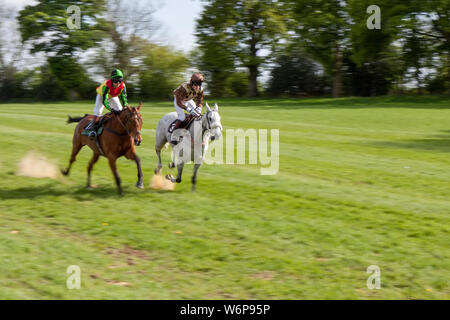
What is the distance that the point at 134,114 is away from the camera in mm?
10227

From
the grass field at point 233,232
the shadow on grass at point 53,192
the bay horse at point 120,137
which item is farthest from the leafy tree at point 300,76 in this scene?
the bay horse at point 120,137

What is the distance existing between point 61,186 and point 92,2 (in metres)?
50.2

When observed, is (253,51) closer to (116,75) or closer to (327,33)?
(327,33)

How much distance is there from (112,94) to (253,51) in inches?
1726

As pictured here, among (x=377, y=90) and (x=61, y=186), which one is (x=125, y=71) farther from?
(x=61, y=186)

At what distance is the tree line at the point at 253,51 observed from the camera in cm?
4381

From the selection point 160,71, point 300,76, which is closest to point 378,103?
point 300,76

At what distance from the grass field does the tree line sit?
31894 mm

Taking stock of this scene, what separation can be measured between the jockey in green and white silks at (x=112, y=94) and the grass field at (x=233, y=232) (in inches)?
65.7

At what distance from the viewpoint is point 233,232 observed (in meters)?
8.89

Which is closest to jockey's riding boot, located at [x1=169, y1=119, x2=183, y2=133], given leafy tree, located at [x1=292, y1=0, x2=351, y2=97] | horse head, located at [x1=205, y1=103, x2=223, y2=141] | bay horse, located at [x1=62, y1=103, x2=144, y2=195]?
bay horse, located at [x1=62, y1=103, x2=144, y2=195]

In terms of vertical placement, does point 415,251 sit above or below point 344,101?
below

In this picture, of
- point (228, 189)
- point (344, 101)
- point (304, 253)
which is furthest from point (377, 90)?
point (304, 253)

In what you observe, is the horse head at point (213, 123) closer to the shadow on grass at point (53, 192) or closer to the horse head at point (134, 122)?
the horse head at point (134, 122)
